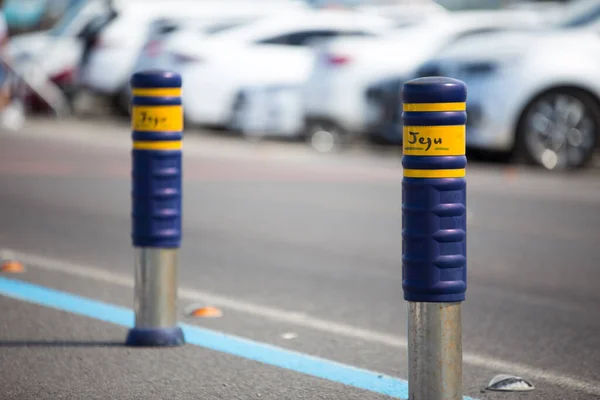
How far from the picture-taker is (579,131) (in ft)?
47.0

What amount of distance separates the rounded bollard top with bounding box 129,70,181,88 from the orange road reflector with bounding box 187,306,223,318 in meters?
1.41

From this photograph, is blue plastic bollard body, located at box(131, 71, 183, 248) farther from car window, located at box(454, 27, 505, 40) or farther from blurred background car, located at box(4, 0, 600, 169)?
car window, located at box(454, 27, 505, 40)

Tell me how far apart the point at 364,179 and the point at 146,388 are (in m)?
8.70

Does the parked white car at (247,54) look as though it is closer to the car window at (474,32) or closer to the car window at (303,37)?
the car window at (303,37)

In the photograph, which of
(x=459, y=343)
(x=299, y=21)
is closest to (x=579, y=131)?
(x=299, y=21)

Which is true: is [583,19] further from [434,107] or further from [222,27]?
[434,107]

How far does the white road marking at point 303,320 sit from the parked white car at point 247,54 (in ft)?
30.6

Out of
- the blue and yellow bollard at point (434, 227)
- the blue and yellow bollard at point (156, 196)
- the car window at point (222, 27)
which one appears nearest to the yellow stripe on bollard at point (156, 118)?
the blue and yellow bollard at point (156, 196)

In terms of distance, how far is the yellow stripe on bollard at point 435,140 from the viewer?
4.66 metres

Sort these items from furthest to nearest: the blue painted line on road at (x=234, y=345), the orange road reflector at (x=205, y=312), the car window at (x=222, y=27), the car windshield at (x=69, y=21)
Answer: the car windshield at (x=69, y=21), the car window at (x=222, y=27), the orange road reflector at (x=205, y=312), the blue painted line on road at (x=234, y=345)

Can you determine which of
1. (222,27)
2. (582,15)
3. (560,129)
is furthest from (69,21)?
(560,129)

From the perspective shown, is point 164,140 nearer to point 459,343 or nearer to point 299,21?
point 459,343

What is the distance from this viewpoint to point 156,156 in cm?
611

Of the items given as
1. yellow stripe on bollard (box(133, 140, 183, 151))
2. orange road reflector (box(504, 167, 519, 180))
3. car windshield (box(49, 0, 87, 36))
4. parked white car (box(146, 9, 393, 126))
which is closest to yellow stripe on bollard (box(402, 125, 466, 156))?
yellow stripe on bollard (box(133, 140, 183, 151))
